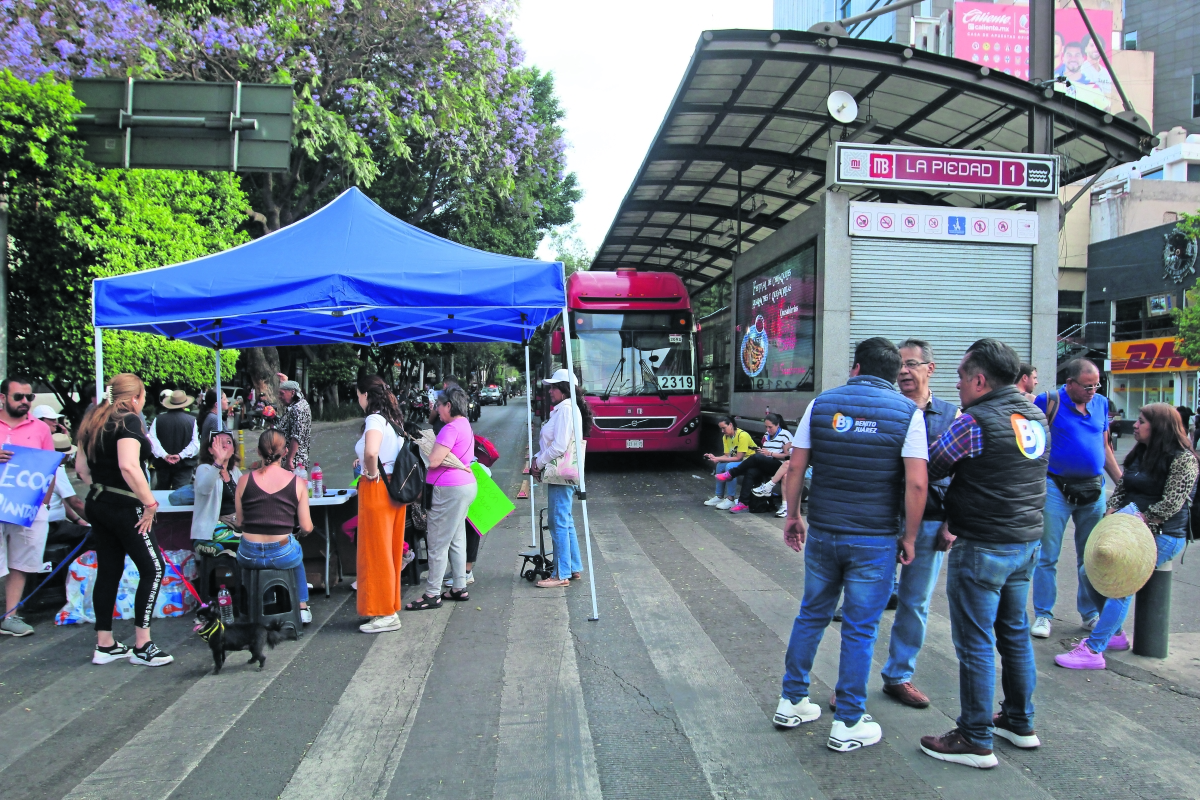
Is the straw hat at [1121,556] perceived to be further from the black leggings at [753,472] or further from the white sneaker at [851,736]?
the black leggings at [753,472]

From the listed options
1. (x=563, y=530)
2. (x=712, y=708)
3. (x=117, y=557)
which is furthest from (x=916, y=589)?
(x=117, y=557)

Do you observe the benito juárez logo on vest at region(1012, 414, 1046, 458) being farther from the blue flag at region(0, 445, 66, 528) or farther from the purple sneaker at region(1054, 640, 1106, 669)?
the blue flag at region(0, 445, 66, 528)

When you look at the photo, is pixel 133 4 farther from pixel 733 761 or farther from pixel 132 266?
pixel 733 761

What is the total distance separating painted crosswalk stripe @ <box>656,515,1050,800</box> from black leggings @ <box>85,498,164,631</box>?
405 centimetres

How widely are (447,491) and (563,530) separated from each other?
1.16 meters

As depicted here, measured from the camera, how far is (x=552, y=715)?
407 centimetres

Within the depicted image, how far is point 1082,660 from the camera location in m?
4.75

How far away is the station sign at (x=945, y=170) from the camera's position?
9.95 meters

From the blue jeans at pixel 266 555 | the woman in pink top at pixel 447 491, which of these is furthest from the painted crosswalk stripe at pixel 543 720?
the blue jeans at pixel 266 555

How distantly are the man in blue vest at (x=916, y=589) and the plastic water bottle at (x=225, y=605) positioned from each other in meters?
3.87

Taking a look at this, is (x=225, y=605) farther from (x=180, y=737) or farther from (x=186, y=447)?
(x=186, y=447)

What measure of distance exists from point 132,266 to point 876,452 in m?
13.5

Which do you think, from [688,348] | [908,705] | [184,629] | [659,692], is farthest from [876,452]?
[688,348]

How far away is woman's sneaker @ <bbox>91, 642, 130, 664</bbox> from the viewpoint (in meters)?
4.91
